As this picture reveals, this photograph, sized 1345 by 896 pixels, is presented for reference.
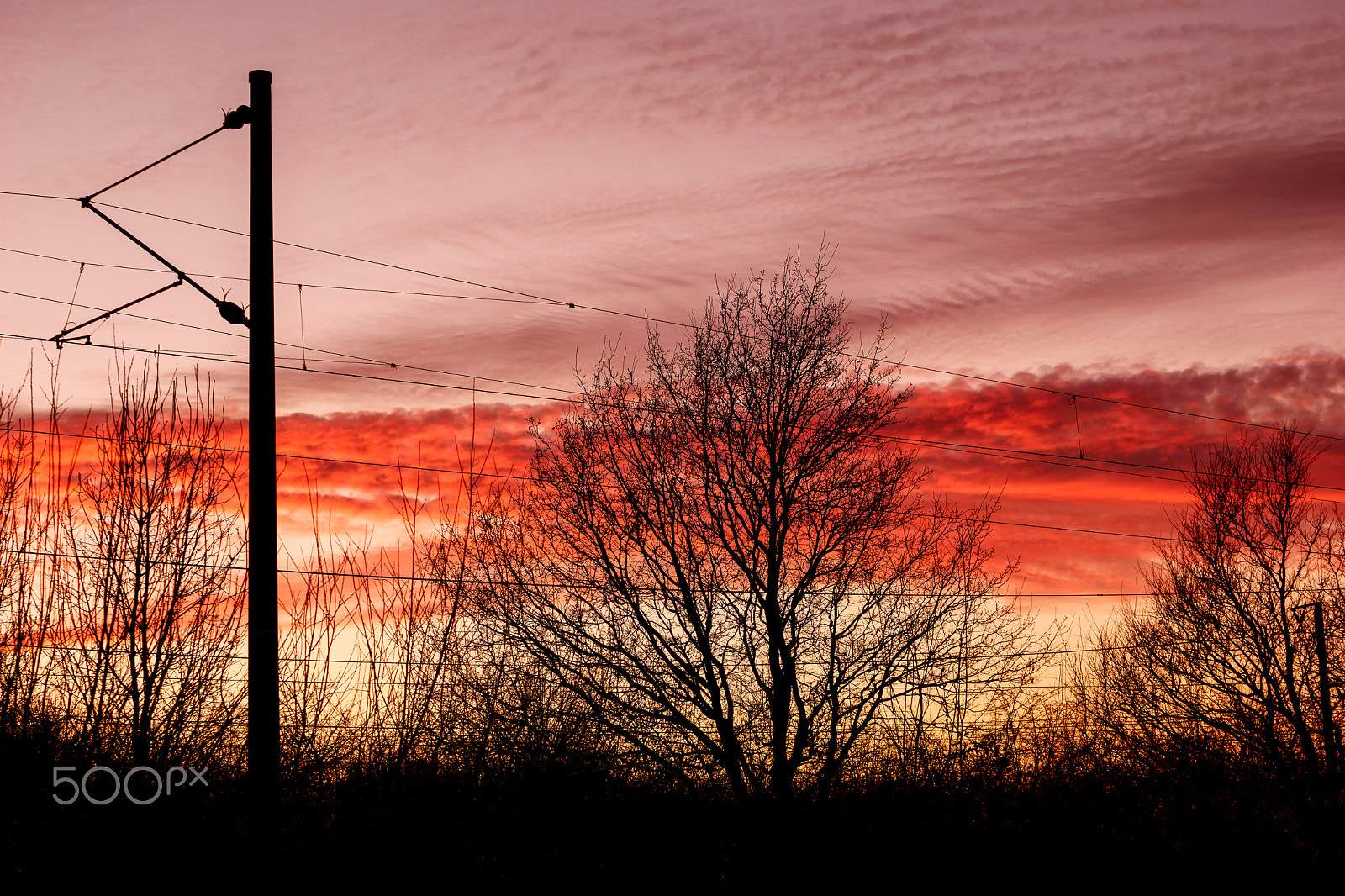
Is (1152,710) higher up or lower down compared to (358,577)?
lower down

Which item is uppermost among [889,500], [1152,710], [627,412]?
[627,412]

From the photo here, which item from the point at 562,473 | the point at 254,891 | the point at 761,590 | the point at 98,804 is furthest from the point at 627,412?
the point at 254,891

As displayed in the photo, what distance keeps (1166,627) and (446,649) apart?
2752cm

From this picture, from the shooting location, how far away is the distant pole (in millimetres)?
8312

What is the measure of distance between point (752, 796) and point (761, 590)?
429 cm

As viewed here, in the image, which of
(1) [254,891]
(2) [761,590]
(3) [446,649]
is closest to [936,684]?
(2) [761,590]

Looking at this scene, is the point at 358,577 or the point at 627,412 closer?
the point at 358,577

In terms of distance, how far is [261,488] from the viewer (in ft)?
28.2

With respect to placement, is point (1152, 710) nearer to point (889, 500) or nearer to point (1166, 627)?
point (1166, 627)

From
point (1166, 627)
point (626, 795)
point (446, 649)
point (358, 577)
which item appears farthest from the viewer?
point (1166, 627)

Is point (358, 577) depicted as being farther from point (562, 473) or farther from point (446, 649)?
point (562, 473)

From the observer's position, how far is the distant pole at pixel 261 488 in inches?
327

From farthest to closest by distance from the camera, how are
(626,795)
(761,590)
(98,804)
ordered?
(761,590), (626,795), (98,804)

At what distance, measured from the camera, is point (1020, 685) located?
24.2 metres
